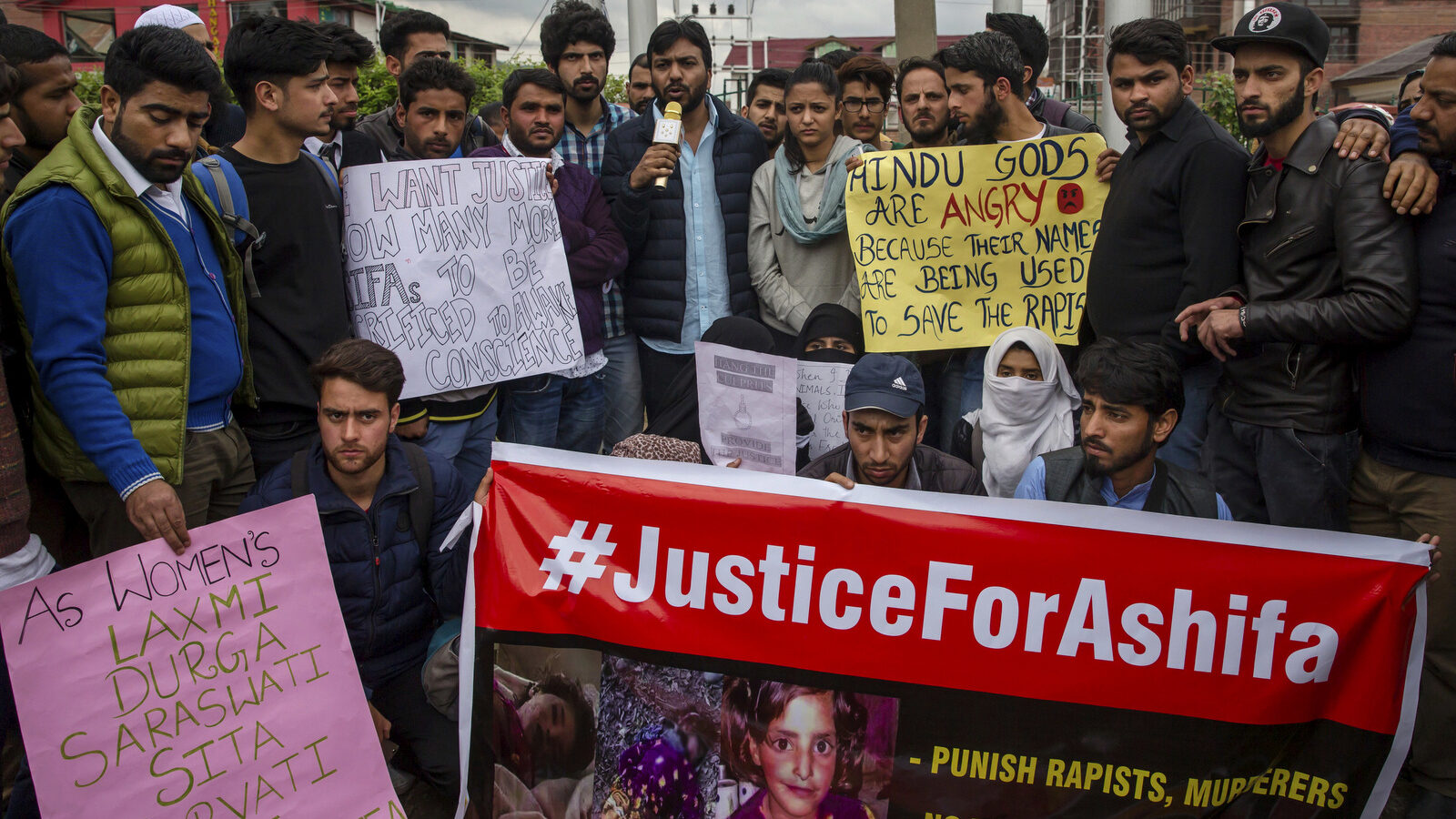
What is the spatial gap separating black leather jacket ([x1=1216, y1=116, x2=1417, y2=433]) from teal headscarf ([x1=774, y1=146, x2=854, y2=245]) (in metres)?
1.73

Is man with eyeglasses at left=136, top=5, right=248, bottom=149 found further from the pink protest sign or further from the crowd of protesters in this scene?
the pink protest sign

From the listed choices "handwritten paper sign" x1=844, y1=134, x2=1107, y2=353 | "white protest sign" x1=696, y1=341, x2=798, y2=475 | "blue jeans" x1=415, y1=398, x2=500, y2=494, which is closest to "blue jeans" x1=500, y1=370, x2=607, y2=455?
"blue jeans" x1=415, y1=398, x2=500, y2=494

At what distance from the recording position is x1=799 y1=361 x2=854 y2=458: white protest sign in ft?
14.8

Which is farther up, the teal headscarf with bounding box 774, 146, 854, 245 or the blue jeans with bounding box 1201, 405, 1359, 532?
the teal headscarf with bounding box 774, 146, 854, 245

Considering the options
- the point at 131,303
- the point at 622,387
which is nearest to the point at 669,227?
the point at 622,387

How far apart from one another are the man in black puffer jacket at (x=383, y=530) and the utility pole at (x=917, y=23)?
759 cm

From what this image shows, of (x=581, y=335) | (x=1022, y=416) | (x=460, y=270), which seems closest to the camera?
(x=1022, y=416)

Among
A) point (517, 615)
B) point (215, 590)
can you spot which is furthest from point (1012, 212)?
point (215, 590)

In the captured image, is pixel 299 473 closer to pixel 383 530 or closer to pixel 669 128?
pixel 383 530

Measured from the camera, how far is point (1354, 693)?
2766 mm

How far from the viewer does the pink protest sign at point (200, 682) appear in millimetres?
2809

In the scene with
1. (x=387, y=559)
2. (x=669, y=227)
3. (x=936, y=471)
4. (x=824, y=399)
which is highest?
(x=669, y=227)

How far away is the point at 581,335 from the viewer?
15.3 ft

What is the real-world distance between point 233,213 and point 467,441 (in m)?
1.32
